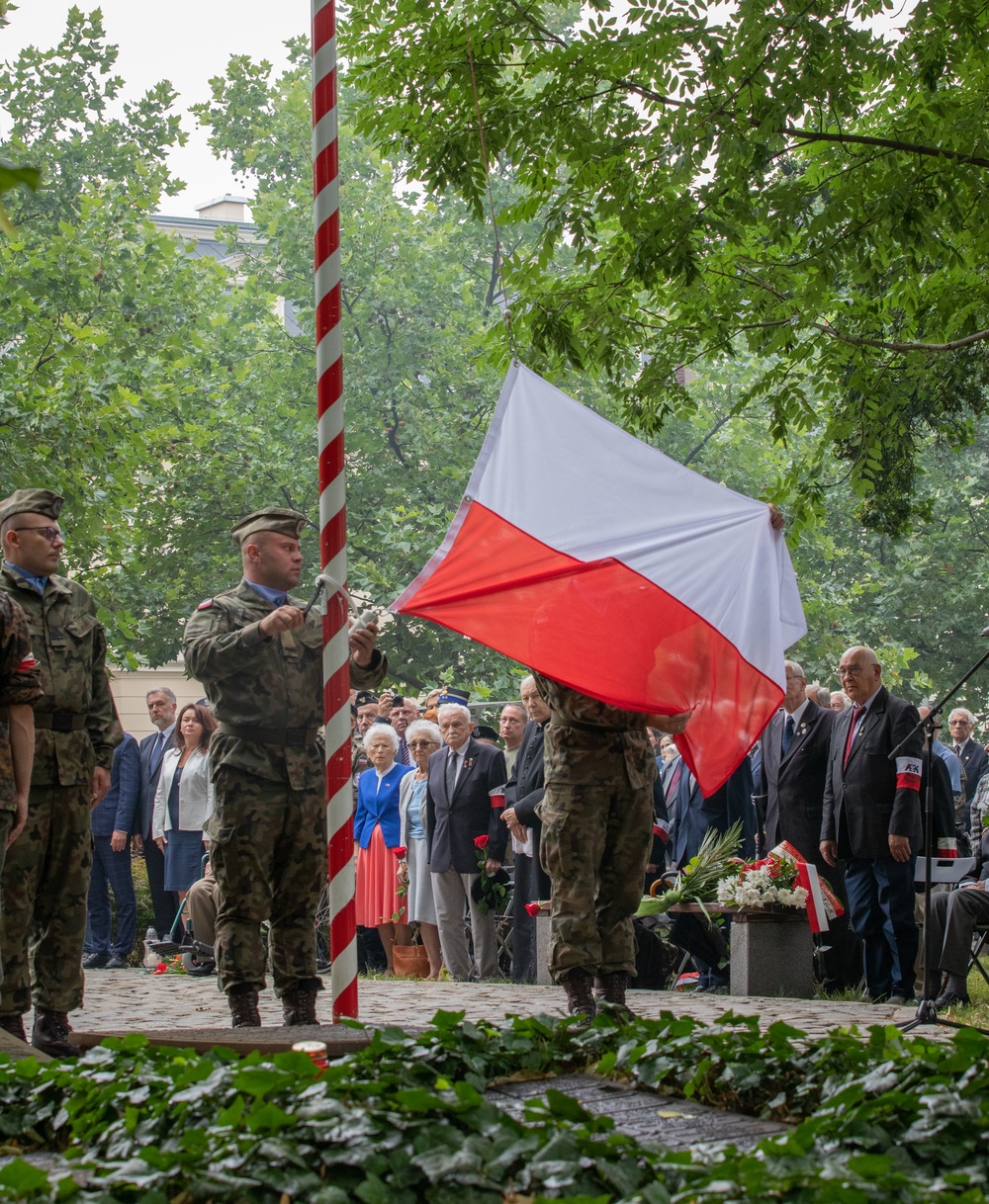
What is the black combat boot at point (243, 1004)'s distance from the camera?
690cm

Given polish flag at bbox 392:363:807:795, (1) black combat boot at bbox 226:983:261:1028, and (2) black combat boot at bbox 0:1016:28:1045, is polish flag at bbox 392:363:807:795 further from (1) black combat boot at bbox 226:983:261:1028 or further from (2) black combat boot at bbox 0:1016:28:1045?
(2) black combat boot at bbox 0:1016:28:1045

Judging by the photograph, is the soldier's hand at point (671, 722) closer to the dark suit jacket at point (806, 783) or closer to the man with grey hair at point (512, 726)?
the dark suit jacket at point (806, 783)

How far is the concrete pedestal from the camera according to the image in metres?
10.2

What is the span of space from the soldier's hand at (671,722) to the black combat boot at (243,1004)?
2.22 m

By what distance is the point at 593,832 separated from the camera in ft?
23.5

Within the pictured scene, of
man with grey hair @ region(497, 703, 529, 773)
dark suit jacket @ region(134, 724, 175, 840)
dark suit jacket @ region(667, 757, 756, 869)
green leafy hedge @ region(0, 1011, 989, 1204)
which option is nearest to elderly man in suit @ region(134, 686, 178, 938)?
dark suit jacket @ region(134, 724, 175, 840)

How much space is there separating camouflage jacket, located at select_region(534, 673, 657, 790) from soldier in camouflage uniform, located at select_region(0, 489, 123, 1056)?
2183 mm

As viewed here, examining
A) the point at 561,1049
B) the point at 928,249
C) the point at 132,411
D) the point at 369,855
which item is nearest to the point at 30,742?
the point at 561,1049

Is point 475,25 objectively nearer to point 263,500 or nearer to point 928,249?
point 928,249

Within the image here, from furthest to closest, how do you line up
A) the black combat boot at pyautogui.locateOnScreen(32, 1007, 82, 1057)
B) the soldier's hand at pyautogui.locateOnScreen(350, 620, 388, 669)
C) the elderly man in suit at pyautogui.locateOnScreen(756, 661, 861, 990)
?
the elderly man in suit at pyautogui.locateOnScreen(756, 661, 861, 990) → the black combat boot at pyautogui.locateOnScreen(32, 1007, 82, 1057) → the soldier's hand at pyautogui.locateOnScreen(350, 620, 388, 669)

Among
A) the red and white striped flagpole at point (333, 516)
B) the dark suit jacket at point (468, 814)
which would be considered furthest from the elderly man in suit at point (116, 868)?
the red and white striped flagpole at point (333, 516)

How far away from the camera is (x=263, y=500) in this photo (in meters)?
28.3

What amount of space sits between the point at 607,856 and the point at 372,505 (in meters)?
23.1

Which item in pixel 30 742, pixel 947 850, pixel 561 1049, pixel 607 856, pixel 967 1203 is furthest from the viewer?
pixel 947 850
